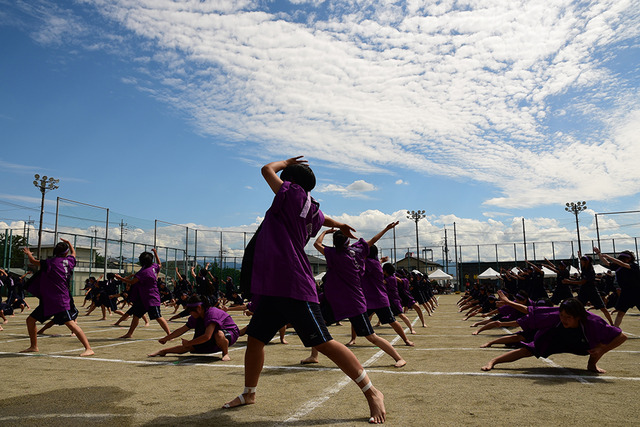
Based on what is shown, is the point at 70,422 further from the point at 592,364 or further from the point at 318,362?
the point at 592,364

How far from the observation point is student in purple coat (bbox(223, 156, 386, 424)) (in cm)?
332

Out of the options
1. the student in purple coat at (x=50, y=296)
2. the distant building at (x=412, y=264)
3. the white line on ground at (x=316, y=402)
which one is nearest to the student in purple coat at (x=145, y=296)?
the student in purple coat at (x=50, y=296)

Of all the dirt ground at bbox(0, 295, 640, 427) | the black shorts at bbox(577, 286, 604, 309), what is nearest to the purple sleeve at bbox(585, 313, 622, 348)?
the dirt ground at bbox(0, 295, 640, 427)

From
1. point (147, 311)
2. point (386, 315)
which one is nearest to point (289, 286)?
point (386, 315)

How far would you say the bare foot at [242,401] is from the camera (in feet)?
12.0

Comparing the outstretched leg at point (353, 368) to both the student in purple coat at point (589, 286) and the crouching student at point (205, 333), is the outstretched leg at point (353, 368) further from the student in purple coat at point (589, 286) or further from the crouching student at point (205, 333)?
the student in purple coat at point (589, 286)

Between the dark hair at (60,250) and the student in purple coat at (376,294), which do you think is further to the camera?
the student in purple coat at (376,294)

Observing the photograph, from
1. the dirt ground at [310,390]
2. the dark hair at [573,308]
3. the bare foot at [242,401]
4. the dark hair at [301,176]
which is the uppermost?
the dark hair at [301,176]

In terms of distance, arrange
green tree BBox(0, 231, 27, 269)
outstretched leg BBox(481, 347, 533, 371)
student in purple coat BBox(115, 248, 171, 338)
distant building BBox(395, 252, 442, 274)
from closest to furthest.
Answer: outstretched leg BBox(481, 347, 533, 371) < student in purple coat BBox(115, 248, 171, 338) < green tree BBox(0, 231, 27, 269) < distant building BBox(395, 252, 442, 274)

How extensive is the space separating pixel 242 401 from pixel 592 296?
34.0 feet

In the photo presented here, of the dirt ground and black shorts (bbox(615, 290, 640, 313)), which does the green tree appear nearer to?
the dirt ground

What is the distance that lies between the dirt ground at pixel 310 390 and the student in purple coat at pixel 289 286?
38 centimetres

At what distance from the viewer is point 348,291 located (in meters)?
5.86

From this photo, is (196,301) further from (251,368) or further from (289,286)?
(289,286)
